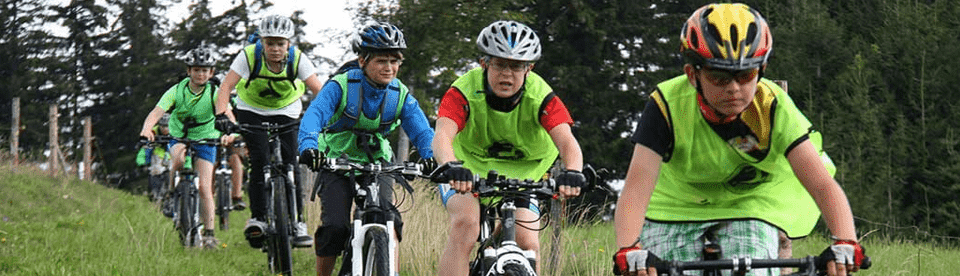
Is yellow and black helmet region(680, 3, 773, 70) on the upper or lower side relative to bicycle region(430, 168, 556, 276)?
upper

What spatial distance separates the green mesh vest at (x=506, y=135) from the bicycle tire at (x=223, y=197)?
7.23 metres

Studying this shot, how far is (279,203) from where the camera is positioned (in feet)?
27.1

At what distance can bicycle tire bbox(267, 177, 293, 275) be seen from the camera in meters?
8.28

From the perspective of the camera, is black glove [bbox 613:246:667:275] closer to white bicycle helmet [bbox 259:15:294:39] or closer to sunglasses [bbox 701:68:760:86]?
sunglasses [bbox 701:68:760:86]

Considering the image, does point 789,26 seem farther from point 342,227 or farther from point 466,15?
point 342,227

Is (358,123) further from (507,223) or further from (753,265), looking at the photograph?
(753,265)

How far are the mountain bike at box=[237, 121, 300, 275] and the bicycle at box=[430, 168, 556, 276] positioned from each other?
123 inches

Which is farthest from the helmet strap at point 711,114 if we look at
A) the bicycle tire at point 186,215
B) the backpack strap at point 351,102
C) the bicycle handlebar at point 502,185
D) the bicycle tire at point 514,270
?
the bicycle tire at point 186,215

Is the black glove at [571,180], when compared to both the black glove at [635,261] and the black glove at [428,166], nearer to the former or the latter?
the black glove at [428,166]

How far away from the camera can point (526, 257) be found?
206 inches

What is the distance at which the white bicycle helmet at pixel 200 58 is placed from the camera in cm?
1080

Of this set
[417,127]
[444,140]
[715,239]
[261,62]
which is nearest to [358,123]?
[417,127]

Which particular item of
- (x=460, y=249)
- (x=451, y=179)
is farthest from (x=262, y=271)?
(x=451, y=179)

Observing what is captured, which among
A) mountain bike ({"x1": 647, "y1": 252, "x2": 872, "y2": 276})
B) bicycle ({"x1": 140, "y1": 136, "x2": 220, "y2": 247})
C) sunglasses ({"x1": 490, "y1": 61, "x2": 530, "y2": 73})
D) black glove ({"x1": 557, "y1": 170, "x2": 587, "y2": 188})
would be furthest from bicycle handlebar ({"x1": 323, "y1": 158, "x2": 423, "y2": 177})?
bicycle ({"x1": 140, "y1": 136, "x2": 220, "y2": 247})
